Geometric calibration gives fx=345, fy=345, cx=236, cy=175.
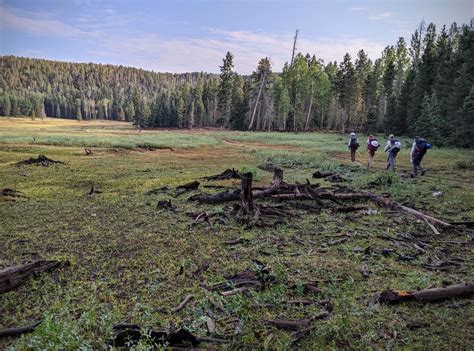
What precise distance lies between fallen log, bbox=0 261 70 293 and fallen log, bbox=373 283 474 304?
6.78 meters

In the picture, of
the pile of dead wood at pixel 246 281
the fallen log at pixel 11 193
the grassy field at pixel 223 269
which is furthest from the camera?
the fallen log at pixel 11 193

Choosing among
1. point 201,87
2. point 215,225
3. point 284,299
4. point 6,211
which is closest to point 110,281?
point 284,299

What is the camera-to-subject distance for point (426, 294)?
599cm

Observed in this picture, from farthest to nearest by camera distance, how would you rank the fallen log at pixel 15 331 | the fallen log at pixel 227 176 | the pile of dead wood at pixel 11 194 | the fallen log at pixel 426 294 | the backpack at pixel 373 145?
1. the backpack at pixel 373 145
2. the fallen log at pixel 227 176
3. the pile of dead wood at pixel 11 194
4. the fallen log at pixel 426 294
5. the fallen log at pixel 15 331

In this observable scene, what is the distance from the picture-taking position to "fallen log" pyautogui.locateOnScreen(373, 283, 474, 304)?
5.91 meters

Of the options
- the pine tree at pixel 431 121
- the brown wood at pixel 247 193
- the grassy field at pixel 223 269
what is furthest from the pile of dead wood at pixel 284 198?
the pine tree at pixel 431 121

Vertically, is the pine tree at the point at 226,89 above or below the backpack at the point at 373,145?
above

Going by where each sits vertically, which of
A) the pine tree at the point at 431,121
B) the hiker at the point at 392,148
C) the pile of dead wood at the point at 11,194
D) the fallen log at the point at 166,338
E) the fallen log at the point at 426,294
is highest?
the pine tree at the point at 431,121

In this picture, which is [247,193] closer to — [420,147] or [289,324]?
[289,324]

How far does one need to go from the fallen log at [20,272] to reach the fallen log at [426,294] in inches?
267

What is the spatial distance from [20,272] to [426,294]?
778 centimetres

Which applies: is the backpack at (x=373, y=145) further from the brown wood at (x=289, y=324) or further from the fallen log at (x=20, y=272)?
the fallen log at (x=20, y=272)

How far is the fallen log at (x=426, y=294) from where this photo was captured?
5914mm

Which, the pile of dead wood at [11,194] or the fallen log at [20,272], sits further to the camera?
the pile of dead wood at [11,194]
